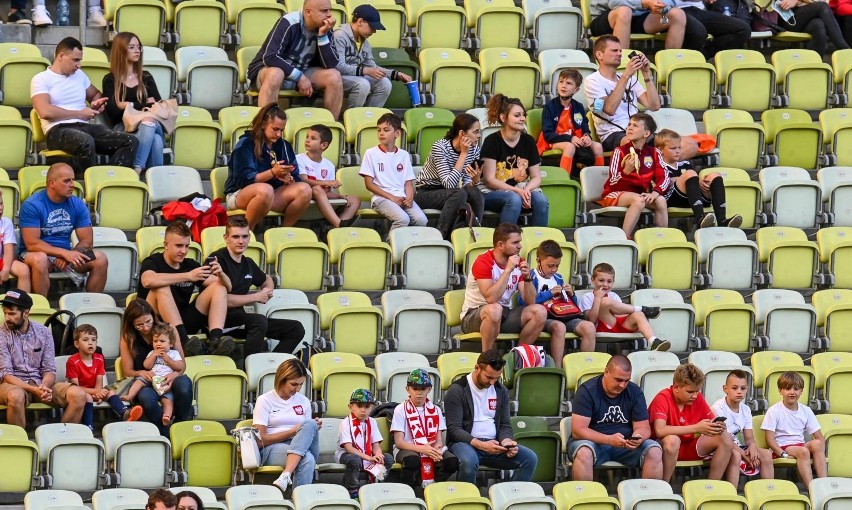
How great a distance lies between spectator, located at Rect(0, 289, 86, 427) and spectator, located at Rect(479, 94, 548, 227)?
3.76 meters

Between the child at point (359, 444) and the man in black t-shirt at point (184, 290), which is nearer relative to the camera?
the child at point (359, 444)

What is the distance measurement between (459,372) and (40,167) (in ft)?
10.8

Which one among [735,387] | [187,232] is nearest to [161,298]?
[187,232]

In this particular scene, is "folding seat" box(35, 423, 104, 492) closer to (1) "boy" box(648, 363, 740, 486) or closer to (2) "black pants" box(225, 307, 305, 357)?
(2) "black pants" box(225, 307, 305, 357)

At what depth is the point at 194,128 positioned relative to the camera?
15133 millimetres

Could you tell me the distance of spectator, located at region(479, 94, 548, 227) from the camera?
1495 centimetres

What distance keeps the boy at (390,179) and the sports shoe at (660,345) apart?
1.91 meters

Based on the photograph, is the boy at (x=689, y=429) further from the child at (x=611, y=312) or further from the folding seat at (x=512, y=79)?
the folding seat at (x=512, y=79)

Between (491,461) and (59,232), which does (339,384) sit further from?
(59,232)

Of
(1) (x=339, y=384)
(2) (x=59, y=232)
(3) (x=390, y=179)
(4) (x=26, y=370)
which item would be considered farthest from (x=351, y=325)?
(4) (x=26, y=370)

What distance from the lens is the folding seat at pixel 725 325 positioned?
14.5 meters

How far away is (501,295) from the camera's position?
1370 centimetres

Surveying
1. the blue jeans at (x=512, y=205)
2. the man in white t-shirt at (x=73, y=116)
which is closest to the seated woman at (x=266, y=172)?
the man in white t-shirt at (x=73, y=116)

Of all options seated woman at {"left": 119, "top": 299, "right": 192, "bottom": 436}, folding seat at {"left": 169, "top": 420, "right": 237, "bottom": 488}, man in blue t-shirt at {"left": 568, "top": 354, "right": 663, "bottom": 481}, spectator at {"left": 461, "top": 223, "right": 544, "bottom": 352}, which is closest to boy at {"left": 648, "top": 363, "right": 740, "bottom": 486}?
man in blue t-shirt at {"left": 568, "top": 354, "right": 663, "bottom": 481}
